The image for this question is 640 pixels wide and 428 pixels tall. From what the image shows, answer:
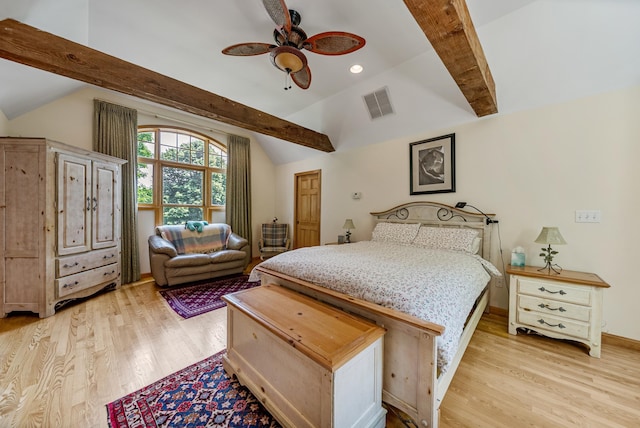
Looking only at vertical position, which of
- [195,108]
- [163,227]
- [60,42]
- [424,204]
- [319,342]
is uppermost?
[60,42]

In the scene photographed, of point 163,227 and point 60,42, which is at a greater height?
point 60,42

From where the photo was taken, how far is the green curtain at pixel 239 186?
193 inches

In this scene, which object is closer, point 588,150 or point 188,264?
point 588,150

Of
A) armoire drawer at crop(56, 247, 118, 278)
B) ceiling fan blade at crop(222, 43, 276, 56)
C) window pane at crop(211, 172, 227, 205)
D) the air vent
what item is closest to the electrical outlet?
the air vent

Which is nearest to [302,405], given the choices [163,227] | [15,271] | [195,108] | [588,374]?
[588,374]

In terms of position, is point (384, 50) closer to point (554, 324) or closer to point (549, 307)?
point (549, 307)

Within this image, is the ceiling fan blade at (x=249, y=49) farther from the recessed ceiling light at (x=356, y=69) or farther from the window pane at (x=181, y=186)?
the window pane at (x=181, y=186)

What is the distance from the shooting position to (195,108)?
2389 millimetres

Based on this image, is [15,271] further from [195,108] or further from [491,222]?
[491,222]

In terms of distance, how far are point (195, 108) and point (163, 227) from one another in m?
2.51

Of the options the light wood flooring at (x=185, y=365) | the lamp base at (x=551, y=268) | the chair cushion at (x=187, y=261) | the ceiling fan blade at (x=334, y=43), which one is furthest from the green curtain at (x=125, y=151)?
the lamp base at (x=551, y=268)

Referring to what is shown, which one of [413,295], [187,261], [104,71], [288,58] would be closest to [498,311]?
[413,295]

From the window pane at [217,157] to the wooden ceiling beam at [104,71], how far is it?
2.32 m

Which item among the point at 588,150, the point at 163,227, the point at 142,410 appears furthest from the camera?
the point at 163,227
